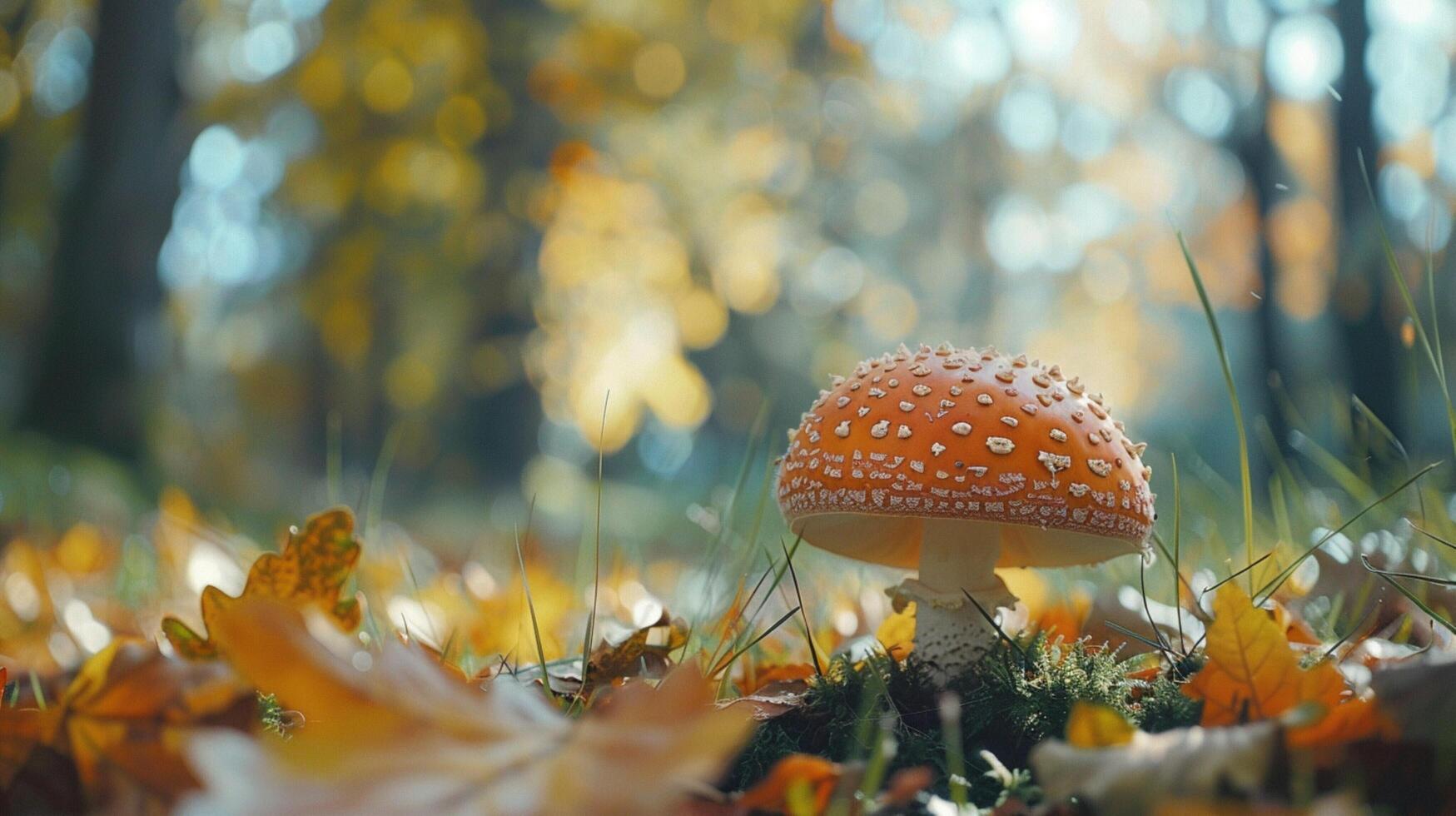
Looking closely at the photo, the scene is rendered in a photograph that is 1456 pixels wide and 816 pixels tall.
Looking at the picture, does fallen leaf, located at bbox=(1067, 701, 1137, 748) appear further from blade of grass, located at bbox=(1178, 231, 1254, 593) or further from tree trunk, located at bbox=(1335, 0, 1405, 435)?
tree trunk, located at bbox=(1335, 0, 1405, 435)

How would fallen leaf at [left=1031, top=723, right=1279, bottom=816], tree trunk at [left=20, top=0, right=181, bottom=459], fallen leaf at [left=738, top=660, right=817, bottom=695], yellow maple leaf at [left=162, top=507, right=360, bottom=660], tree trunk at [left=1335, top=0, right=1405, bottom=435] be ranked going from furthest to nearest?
1. tree trunk at [left=1335, top=0, right=1405, bottom=435]
2. tree trunk at [left=20, top=0, right=181, bottom=459]
3. fallen leaf at [left=738, top=660, right=817, bottom=695]
4. yellow maple leaf at [left=162, top=507, right=360, bottom=660]
5. fallen leaf at [left=1031, top=723, right=1279, bottom=816]

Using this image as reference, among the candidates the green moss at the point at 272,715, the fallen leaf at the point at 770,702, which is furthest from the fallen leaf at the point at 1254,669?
the green moss at the point at 272,715

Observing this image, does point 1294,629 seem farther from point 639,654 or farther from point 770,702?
point 639,654

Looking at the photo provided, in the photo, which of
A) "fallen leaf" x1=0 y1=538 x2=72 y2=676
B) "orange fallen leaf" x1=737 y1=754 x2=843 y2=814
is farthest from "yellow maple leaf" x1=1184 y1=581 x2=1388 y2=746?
"fallen leaf" x1=0 y1=538 x2=72 y2=676

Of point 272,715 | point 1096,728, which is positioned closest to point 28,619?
point 272,715

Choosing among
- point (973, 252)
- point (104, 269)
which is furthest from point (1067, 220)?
point (104, 269)

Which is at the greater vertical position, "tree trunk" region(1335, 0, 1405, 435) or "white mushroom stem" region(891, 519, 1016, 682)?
"tree trunk" region(1335, 0, 1405, 435)

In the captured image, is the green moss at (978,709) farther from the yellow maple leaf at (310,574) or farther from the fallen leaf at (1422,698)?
the yellow maple leaf at (310,574)
